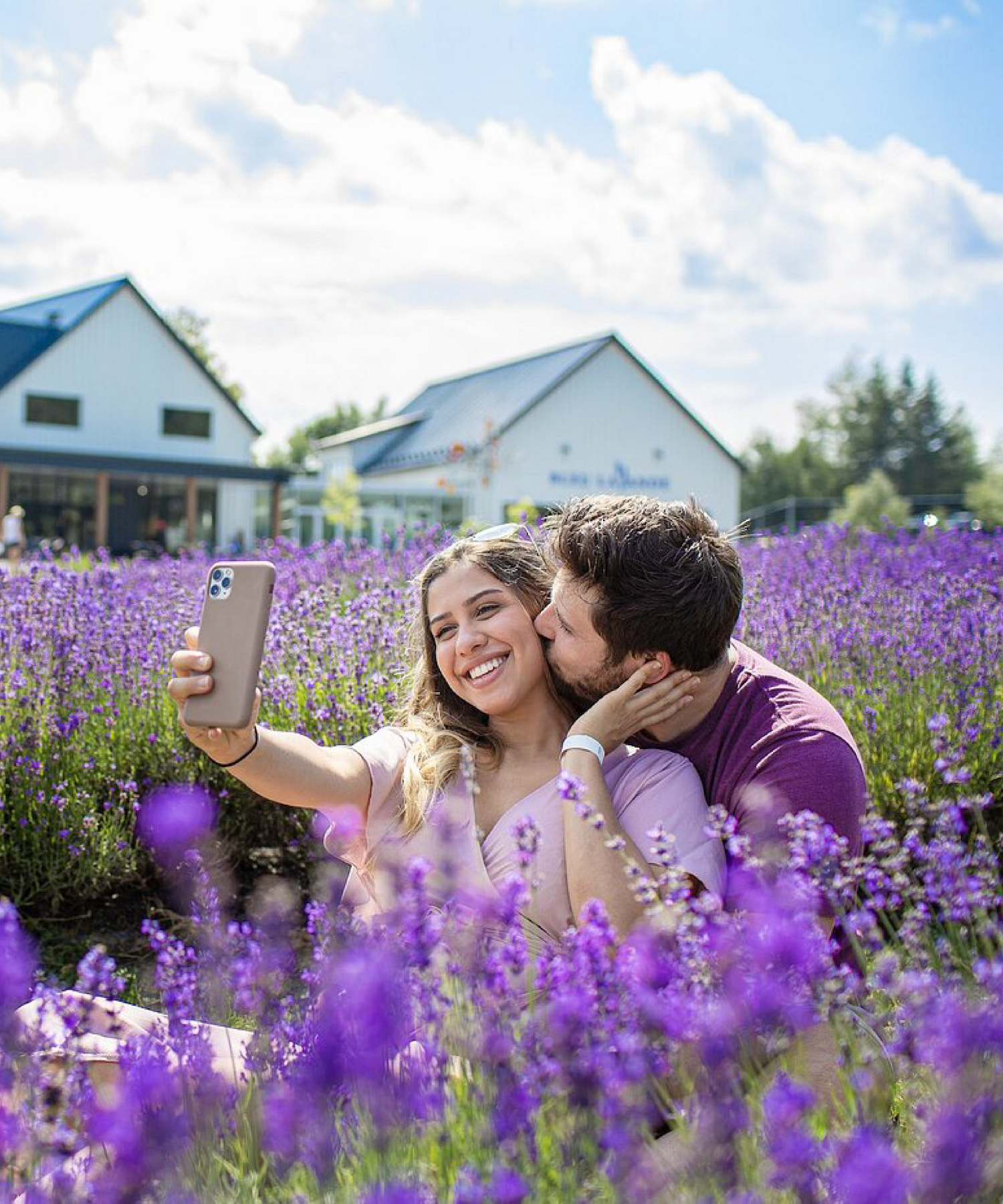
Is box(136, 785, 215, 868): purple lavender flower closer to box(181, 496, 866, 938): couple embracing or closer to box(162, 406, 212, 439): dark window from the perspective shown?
box(181, 496, 866, 938): couple embracing

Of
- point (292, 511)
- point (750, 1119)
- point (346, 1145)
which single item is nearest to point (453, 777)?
point (346, 1145)

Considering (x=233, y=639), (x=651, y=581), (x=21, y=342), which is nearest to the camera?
(x=233, y=639)

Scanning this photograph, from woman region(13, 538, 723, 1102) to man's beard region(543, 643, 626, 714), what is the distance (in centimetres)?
3

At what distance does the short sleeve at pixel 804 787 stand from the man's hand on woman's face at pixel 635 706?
244 millimetres

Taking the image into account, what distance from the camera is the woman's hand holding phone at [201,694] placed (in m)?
2.23

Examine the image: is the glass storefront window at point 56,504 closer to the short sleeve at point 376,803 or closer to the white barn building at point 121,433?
the white barn building at point 121,433

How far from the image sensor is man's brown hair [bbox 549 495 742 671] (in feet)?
8.17

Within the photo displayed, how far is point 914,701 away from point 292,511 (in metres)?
32.9

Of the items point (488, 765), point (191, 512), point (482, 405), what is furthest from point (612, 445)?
point (488, 765)

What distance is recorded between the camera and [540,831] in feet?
7.84

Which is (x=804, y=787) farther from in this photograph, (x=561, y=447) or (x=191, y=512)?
(x=561, y=447)

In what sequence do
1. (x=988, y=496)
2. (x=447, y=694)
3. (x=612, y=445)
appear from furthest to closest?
(x=988, y=496)
(x=612, y=445)
(x=447, y=694)

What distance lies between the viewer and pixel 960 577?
215 inches

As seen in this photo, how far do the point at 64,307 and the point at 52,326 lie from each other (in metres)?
1.19
